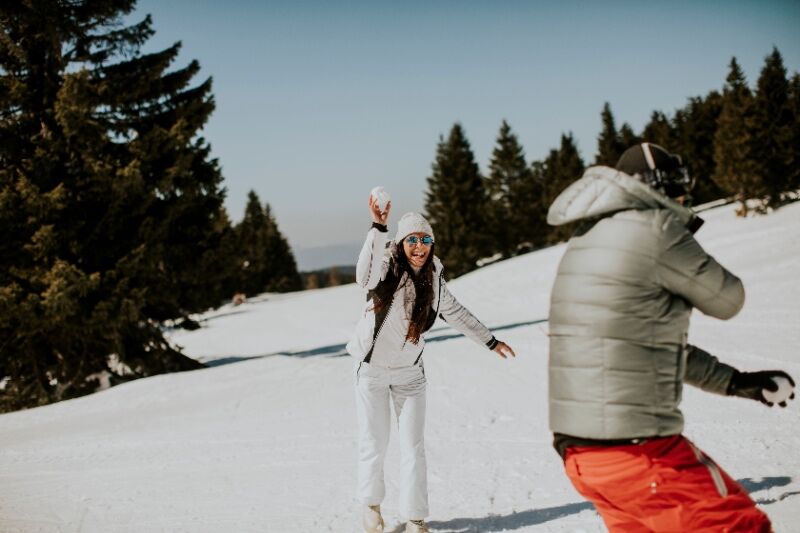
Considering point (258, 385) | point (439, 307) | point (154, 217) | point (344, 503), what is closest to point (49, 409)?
point (258, 385)

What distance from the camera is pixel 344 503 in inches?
181

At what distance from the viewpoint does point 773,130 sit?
30.8 m

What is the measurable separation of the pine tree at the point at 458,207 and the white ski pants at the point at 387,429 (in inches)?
1542

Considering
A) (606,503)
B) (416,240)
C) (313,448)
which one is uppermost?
(416,240)

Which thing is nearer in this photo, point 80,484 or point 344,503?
point 344,503

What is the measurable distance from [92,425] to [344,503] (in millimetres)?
5871

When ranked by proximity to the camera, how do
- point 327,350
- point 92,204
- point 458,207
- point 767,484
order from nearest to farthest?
point 767,484 → point 92,204 → point 327,350 → point 458,207

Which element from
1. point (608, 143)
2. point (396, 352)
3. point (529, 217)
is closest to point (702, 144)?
point (608, 143)

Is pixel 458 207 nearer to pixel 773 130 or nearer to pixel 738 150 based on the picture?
pixel 738 150

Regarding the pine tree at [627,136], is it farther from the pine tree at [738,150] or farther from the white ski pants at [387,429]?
the white ski pants at [387,429]

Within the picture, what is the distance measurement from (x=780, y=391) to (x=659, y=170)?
1.04 m

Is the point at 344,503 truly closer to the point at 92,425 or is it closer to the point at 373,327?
the point at 373,327

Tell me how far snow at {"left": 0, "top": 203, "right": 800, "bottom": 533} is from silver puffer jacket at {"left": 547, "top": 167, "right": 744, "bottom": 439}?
230cm

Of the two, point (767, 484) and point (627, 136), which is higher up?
point (627, 136)
